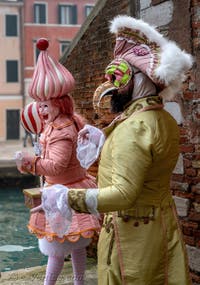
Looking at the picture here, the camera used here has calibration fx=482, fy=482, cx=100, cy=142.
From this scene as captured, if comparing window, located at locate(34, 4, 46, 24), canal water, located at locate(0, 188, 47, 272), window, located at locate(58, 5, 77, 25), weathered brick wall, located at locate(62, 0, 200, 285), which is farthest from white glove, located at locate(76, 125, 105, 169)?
window, located at locate(58, 5, 77, 25)

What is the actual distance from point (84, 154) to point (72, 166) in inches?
18.6

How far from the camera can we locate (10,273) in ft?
13.5

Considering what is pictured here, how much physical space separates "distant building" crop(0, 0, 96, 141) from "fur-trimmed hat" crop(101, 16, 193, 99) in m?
22.6

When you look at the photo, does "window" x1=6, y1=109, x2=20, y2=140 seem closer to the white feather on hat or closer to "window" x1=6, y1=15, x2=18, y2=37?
"window" x1=6, y1=15, x2=18, y2=37

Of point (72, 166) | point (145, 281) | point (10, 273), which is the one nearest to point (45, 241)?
point (72, 166)

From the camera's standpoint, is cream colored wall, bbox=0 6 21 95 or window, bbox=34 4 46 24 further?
window, bbox=34 4 46 24

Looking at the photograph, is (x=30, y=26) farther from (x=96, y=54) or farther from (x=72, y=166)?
(x=72, y=166)

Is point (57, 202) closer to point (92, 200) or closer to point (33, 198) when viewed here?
point (92, 200)

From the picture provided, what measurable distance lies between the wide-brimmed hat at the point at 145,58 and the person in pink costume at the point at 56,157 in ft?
2.59

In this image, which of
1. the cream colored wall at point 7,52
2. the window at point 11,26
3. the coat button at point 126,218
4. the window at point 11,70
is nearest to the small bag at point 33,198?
A: the coat button at point 126,218

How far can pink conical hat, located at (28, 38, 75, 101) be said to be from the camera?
2880 mm

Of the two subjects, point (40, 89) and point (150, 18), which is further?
point (150, 18)

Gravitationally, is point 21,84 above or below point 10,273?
above

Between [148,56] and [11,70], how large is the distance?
78.2 ft
